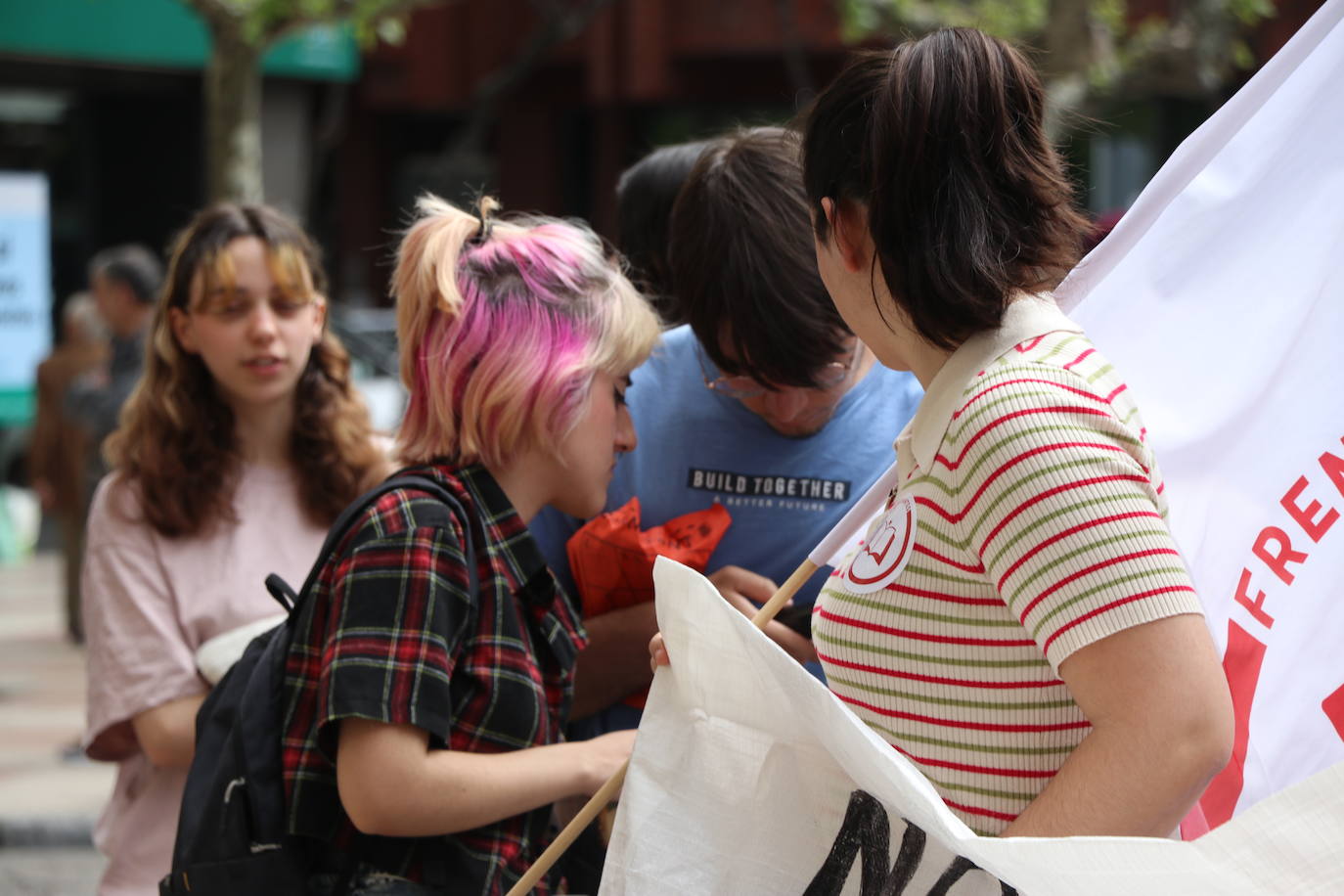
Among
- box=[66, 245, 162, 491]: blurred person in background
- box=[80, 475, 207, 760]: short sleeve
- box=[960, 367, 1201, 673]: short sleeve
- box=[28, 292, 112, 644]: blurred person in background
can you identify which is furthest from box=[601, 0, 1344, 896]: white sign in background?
box=[28, 292, 112, 644]: blurred person in background

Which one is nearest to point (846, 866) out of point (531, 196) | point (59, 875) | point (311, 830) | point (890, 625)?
point (890, 625)

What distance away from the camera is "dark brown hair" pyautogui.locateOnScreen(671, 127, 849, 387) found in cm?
233

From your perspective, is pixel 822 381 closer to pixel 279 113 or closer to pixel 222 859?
pixel 222 859

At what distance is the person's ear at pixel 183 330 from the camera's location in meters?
3.34

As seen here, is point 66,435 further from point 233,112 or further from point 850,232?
point 850,232

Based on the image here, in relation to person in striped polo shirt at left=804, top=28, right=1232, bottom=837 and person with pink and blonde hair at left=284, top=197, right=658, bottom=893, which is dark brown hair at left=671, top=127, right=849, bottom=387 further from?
person in striped polo shirt at left=804, top=28, right=1232, bottom=837

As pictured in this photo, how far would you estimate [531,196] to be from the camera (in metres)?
20.5

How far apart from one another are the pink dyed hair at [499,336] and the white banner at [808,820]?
54 cm

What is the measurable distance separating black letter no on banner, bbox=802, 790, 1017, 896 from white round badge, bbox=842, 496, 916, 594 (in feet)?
0.77

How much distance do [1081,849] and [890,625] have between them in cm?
31

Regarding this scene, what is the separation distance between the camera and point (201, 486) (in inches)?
126

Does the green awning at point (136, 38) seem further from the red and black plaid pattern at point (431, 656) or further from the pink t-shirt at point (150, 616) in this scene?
the red and black plaid pattern at point (431, 656)

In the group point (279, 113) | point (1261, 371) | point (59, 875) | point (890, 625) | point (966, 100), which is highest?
point (966, 100)

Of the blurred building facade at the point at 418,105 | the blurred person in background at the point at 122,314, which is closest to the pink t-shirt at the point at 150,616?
the blurred person in background at the point at 122,314
